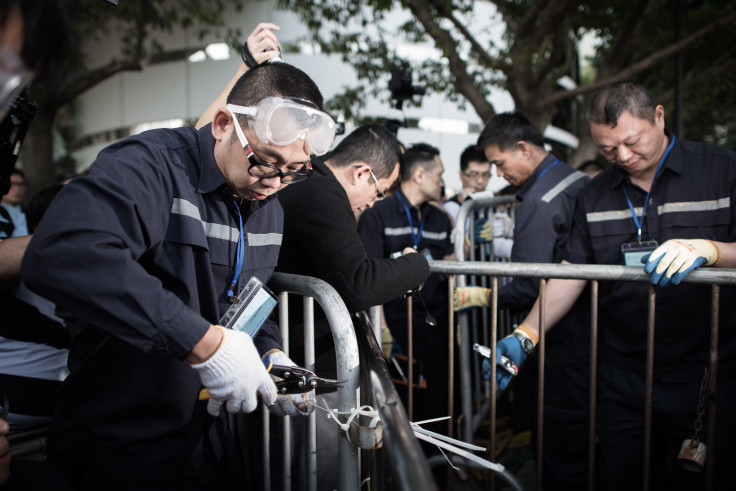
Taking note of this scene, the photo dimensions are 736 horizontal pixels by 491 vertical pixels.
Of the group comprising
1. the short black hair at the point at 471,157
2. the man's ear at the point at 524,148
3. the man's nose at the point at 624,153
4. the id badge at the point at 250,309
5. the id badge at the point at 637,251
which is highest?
the short black hair at the point at 471,157

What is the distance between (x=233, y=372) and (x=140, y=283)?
1.15ft

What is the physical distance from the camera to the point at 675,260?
2.04 metres

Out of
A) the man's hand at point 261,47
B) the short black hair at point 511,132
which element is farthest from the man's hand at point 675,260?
the man's hand at point 261,47

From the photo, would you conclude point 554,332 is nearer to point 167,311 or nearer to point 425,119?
point 167,311

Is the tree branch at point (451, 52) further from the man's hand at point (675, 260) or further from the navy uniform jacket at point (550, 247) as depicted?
the man's hand at point (675, 260)

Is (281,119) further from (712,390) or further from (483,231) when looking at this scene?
(483,231)

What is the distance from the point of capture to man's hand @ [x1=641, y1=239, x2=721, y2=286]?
204cm

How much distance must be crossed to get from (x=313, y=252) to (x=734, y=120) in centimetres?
1929

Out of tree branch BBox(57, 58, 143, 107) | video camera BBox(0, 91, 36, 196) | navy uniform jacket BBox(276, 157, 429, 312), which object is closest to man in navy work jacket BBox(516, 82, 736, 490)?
navy uniform jacket BBox(276, 157, 429, 312)

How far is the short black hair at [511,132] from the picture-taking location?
11.9 feet

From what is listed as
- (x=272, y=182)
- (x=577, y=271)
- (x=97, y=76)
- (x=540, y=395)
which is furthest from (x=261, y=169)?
(x=97, y=76)

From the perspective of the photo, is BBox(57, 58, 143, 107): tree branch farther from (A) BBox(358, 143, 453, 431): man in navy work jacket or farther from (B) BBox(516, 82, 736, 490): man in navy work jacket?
(B) BBox(516, 82, 736, 490): man in navy work jacket

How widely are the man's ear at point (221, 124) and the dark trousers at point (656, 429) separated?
2218mm

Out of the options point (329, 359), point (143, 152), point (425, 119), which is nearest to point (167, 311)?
point (143, 152)
